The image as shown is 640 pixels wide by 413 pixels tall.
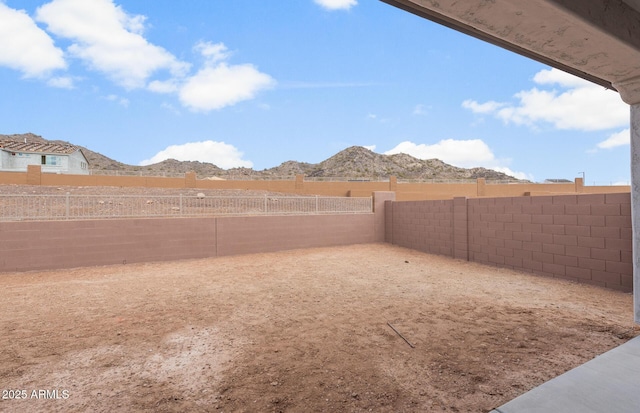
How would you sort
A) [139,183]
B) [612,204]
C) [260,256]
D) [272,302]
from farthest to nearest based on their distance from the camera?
[139,183], [260,256], [612,204], [272,302]

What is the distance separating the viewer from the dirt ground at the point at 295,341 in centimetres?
245

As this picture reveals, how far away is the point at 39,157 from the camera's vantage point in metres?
31.9

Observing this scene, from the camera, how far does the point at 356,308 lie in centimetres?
466

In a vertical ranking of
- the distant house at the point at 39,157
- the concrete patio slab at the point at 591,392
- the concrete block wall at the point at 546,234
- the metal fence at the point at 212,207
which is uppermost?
the distant house at the point at 39,157

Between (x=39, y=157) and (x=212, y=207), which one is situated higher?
(x=39, y=157)

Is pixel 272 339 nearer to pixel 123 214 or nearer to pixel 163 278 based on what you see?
pixel 163 278

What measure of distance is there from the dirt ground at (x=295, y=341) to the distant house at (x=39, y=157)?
32717mm

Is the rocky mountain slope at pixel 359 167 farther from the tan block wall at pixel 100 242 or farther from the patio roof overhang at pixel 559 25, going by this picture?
the patio roof overhang at pixel 559 25

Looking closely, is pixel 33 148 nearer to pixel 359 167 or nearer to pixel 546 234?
pixel 359 167

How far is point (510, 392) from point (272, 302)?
345cm

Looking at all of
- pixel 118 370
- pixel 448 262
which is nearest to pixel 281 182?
pixel 448 262

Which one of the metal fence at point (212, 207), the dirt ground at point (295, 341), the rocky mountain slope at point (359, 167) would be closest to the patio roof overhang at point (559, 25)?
the dirt ground at point (295, 341)

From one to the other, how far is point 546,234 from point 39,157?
140 feet

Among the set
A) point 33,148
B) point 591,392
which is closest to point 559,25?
point 591,392
